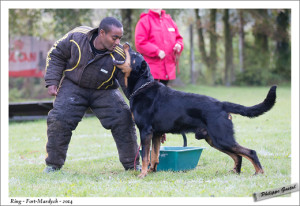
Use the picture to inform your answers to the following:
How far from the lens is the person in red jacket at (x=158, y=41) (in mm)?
5453

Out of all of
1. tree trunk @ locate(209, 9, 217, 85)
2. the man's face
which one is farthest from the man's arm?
tree trunk @ locate(209, 9, 217, 85)

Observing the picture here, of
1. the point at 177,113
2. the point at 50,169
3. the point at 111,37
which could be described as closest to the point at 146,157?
the point at 177,113

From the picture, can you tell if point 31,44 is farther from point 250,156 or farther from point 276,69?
point 276,69

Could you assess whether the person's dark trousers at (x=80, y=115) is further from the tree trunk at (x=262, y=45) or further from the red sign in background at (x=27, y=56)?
the tree trunk at (x=262, y=45)

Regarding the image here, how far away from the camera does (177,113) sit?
4305 millimetres

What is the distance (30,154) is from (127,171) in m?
2.52

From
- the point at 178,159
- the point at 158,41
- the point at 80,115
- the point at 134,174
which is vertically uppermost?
the point at 158,41

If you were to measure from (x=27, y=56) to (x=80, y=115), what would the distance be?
1183 cm

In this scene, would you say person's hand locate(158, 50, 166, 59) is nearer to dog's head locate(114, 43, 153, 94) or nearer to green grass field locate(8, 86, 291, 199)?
dog's head locate(114, 43, 153, 94)

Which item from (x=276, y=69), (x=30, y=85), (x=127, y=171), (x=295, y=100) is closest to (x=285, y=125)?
(x=295, y=100)

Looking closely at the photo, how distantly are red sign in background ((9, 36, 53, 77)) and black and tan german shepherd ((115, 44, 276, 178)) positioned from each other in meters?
11.9

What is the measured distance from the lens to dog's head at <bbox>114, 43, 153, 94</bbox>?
14.7ft

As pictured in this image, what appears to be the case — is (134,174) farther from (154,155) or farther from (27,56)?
(27,56)

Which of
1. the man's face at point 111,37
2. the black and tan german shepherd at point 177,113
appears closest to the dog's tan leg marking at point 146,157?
the black and tan german shepherd at point 177,113
